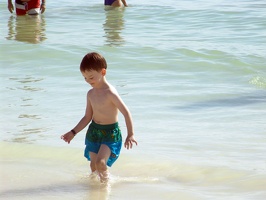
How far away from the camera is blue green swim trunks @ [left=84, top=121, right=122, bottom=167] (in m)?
5.04

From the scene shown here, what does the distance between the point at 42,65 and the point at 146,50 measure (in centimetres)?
199

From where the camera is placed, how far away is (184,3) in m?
18.3

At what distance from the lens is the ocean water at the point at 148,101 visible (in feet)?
16.8

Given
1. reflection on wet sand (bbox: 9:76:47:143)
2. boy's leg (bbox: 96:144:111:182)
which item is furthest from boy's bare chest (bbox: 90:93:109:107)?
reflection on wet sand (bbox: 9:76:47:143)

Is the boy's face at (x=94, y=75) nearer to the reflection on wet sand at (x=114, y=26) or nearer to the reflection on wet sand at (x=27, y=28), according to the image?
the reflection on wet sand at (x=114, y=26)

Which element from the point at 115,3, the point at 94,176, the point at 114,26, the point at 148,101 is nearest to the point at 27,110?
the point at 148,101

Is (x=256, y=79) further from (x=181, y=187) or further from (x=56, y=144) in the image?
(x=181, y=187)

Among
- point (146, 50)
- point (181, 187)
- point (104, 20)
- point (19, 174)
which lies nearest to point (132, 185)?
point (181, 187)

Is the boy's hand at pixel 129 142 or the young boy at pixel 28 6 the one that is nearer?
the boy's hand at pixel 129 142

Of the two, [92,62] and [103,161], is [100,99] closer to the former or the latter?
[92,62]

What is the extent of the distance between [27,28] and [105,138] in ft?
31.3

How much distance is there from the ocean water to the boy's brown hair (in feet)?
2.54

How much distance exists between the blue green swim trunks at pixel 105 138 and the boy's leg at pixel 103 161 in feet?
0.12

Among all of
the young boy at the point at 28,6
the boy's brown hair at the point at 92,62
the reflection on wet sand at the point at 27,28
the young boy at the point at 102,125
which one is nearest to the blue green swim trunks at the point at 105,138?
the young boy at the point at 102,125
